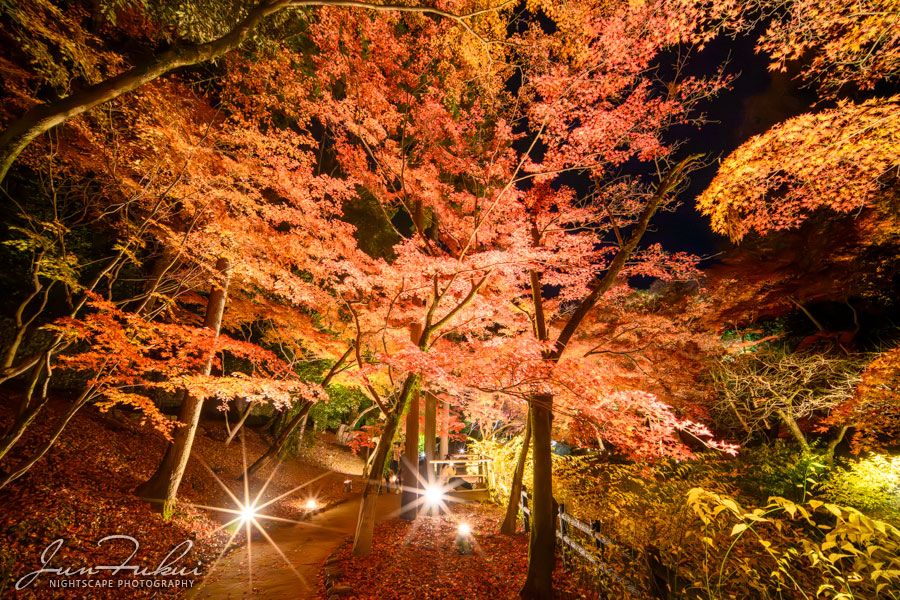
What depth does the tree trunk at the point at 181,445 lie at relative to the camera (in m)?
7.32

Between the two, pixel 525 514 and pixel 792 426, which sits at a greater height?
pixel 792 426

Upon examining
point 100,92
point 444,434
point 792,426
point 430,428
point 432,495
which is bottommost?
point 432,495

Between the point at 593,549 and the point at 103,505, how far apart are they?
8.84 m

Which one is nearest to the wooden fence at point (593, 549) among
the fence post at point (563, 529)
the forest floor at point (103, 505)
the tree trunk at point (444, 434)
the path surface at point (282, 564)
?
the fence post at point (563, 529)

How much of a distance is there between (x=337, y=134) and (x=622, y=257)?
291 inches

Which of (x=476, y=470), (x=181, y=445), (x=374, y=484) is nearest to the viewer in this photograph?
(x=374, y=484)

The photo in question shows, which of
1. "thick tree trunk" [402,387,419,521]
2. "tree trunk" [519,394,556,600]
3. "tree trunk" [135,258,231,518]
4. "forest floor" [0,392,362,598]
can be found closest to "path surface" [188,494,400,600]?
"forest floor" [0,392,362,598]

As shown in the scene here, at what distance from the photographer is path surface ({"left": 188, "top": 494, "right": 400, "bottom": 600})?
5.58 meters

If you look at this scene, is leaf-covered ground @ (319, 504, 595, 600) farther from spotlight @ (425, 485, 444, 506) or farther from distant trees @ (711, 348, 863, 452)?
distant trees @ (711, 348, 863, 452)

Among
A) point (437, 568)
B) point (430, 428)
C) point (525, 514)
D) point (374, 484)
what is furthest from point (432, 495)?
point (374, 484)

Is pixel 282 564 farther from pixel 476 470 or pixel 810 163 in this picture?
pixel 810 163

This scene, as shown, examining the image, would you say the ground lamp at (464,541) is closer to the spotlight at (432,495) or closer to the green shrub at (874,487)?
the spotlight at (432,495)

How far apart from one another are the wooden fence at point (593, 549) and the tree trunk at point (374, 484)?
3.60m

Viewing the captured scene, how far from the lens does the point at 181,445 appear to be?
7.83 m
